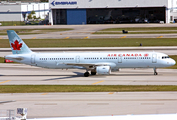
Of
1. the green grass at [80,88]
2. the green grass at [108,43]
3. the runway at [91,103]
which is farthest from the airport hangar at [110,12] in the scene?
the runway at [91,103]

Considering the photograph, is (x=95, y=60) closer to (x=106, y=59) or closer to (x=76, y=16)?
(x=106, y=59)

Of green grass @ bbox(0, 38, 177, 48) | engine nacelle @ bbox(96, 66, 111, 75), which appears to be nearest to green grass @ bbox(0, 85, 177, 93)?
engine nacelle @ bbox(96, 66, 111, 75)

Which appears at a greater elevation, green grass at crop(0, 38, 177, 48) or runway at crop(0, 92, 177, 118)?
green grass at crop(0, 38, 177, 48)

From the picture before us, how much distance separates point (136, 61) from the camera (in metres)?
45.3

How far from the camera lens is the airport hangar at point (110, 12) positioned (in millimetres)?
138000

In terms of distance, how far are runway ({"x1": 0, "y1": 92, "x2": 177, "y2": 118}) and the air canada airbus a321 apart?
1276 centimetres

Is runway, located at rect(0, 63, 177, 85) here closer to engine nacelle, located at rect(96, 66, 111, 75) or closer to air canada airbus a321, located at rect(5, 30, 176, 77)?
engine nacelle, located at rect(96, 66, 111, 75)

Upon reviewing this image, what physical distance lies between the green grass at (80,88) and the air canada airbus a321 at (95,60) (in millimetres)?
7506

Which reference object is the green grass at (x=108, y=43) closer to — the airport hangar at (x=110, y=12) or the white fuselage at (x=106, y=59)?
the white fuselage at (x=106, y=59)

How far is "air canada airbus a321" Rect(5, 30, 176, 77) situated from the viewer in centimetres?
A: 4525

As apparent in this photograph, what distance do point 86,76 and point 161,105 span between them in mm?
20142

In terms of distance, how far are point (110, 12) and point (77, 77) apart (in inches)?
4582

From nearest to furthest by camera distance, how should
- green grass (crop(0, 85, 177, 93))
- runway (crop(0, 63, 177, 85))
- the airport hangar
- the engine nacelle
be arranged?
green grass (crop(0, 85, 177, 93)) → runway (crop(0, 63, 177, 85)) → the engine nacelle → the airport hangar

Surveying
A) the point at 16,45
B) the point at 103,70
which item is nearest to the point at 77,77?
the point at 103,70
